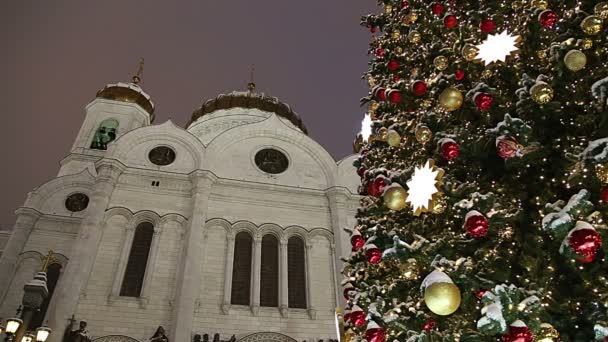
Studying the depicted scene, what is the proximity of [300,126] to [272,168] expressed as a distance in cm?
911

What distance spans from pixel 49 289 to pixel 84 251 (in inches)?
126

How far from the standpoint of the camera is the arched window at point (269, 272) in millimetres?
14594

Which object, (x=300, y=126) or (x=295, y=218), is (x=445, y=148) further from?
(x=300, y=126)

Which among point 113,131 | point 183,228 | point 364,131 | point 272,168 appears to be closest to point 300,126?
point 272,168

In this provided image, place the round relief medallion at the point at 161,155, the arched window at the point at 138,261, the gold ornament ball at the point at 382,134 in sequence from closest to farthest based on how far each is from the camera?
the gold ornament ball at the point at 382,134 < the arched window at the point at 138,261 < the round relief medallion at the point at 161,155

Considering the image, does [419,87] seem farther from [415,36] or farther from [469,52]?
[415,36]

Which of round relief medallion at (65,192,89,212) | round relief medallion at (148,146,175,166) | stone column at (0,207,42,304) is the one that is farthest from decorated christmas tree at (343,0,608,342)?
round relief medallion at (65,192,89,212)

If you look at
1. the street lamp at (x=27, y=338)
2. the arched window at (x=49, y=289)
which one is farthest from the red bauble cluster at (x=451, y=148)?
the arched window at (x=49, y=289)

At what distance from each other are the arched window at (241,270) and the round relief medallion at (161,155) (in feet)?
14.8

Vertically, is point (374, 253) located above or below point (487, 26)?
below

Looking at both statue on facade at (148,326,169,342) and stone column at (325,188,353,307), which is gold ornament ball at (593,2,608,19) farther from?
stone column at (325,188,353,307)

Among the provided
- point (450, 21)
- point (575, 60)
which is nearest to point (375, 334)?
point (575, 60)

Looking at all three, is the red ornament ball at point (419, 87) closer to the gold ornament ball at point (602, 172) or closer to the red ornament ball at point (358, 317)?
the gold ornament ball at point (602, 172)

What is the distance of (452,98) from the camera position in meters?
3.06
